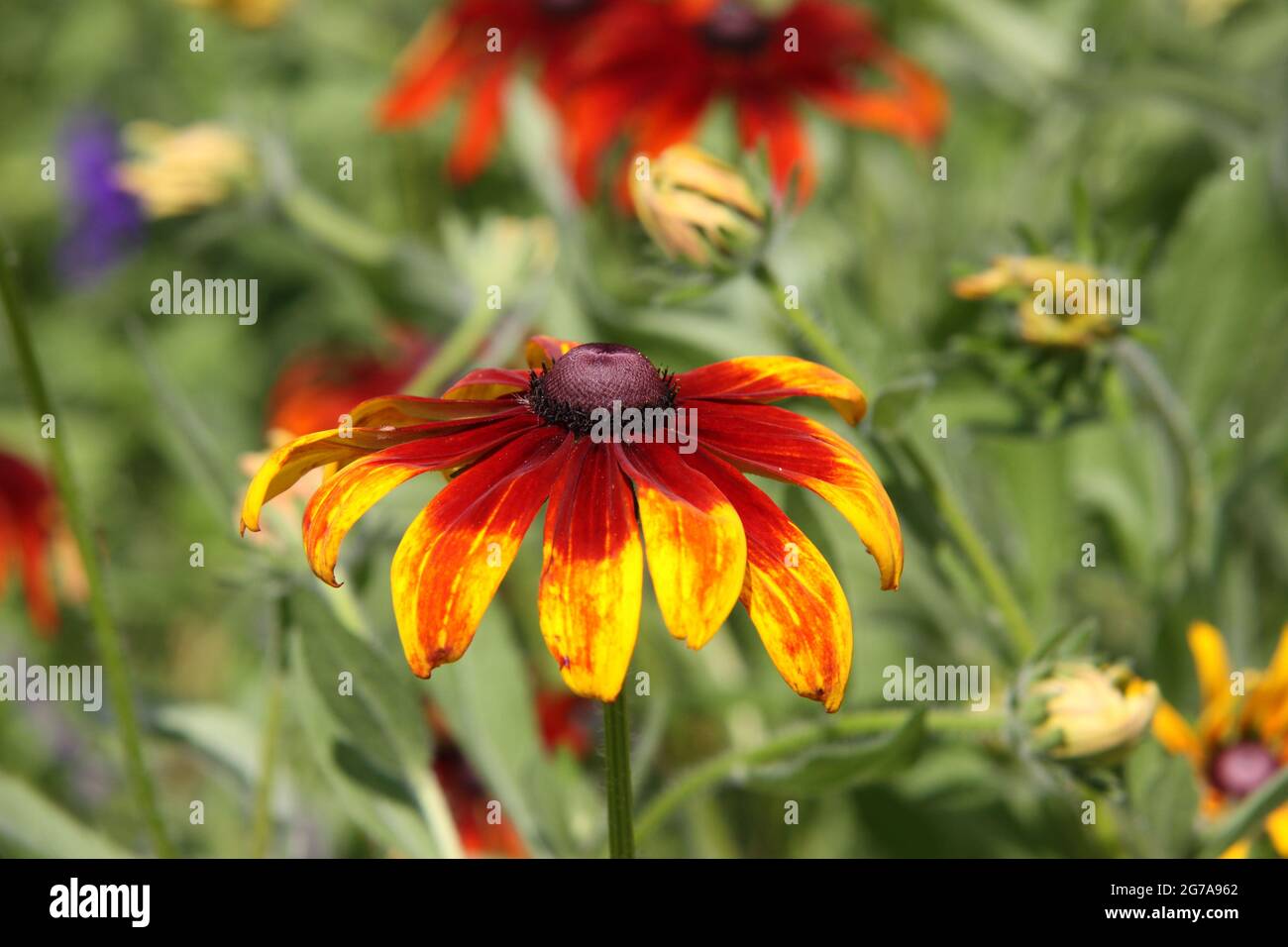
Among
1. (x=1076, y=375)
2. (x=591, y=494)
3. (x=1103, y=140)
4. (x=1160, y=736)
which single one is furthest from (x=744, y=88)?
(x=591, y=494)

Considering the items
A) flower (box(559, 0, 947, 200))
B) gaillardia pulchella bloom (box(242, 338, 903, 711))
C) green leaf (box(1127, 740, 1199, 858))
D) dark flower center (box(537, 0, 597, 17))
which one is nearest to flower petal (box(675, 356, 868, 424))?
gaillardia pulchella bloom (box(242, 338, 903, 711))

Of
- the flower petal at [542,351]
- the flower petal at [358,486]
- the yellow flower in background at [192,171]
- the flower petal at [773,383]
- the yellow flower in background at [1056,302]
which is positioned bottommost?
the flower petal at [358,486]

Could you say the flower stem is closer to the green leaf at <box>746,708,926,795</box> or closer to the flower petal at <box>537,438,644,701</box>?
the flower petal at <box>537,438,644,701</box>

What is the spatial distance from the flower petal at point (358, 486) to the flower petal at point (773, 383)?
0.13 meters

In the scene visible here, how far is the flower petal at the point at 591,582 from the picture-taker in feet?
1.95

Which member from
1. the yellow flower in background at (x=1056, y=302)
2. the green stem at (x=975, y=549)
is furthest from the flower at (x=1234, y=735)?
the yellow flower in background at (x=1056, y=302)

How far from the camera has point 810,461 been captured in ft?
2.29

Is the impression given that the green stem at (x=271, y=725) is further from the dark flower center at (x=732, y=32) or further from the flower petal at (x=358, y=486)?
the dark flower center at (x=732, y=32)

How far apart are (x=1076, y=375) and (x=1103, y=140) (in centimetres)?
83

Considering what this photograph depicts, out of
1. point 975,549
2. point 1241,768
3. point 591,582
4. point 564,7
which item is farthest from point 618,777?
point 564,7

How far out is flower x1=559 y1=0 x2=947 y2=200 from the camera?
4.80 feet

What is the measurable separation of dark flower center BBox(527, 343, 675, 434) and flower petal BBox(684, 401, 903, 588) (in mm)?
36

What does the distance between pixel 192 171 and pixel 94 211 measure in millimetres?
792
